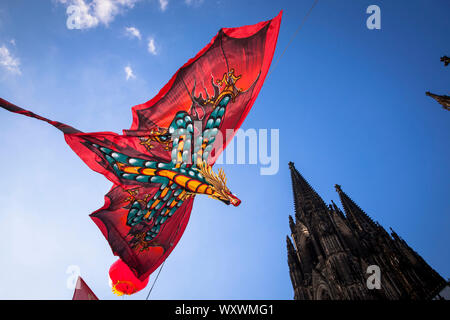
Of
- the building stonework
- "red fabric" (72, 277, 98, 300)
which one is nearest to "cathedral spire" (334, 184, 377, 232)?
the building stonework

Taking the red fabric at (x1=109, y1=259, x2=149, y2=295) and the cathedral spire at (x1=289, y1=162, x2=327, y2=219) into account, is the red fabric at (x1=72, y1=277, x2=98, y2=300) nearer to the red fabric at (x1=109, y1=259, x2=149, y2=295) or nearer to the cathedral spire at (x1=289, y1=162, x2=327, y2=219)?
the red fabric at (x1=109, y1=259, x2=149, y2=295)

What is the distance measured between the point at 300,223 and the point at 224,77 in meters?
30.4

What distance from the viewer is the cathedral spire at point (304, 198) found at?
3417 centimetres

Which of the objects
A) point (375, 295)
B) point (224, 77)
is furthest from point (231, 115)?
point (375, 295)

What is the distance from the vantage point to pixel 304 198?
3688 centimetres

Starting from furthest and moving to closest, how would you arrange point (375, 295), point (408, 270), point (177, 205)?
point (408, 270) → point (375, 295) → point (177, 205)

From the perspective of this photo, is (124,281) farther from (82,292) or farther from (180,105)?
(180,105)

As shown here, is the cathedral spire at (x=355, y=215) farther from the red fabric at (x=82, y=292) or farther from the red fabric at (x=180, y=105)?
the red fabric at (x=82, y=292)

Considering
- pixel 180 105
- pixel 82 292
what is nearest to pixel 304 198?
pixel 180 105

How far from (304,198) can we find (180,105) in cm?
3362

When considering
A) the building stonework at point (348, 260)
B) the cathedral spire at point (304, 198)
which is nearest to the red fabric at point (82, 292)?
the building stonework at point (348, 260)

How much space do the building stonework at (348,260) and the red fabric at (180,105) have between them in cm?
2118
